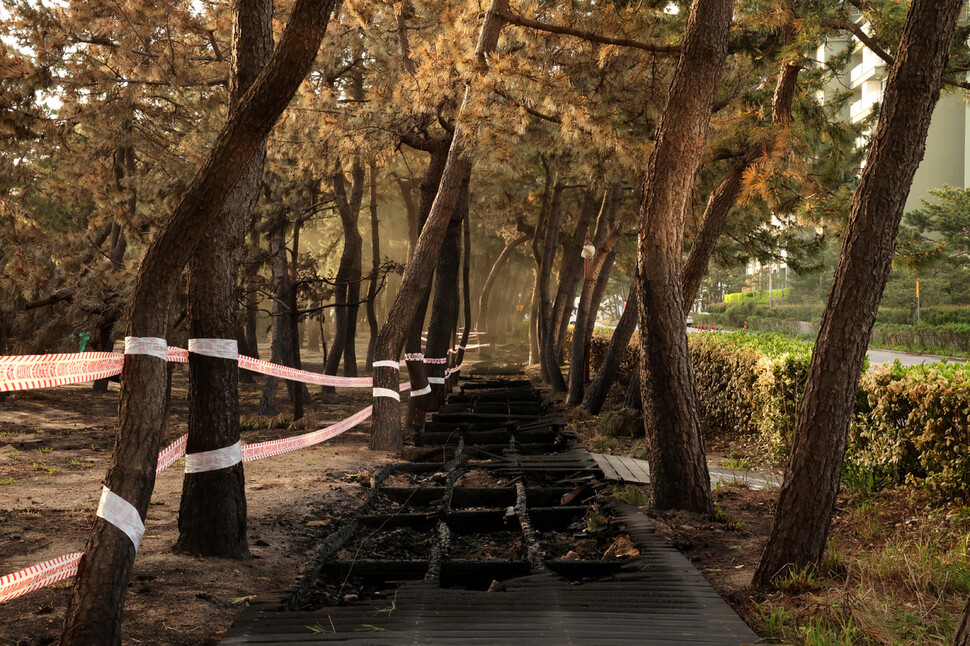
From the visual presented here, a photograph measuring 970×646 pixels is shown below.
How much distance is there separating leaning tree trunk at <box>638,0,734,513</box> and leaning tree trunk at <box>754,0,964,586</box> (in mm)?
1874

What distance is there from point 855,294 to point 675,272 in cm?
227

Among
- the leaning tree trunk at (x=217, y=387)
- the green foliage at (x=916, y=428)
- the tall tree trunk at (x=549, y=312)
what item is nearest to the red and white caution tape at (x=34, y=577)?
the leaning tree trunk at (x=217, y=387)

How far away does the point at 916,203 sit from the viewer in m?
42.3

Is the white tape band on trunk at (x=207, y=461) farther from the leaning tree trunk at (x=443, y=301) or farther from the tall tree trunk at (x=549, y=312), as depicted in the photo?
the tall tree trunk at (x=549, y=312)

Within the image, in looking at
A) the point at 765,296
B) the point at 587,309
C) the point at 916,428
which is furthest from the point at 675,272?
the point at 765,296

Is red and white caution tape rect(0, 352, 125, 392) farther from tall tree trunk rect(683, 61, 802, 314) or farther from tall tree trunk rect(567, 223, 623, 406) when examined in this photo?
tall tree trunk rect(567, 223, 623, 406)

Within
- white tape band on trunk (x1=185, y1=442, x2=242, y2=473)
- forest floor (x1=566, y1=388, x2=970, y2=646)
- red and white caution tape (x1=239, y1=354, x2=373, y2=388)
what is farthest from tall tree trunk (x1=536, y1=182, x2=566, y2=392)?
white tape band on trunk (x1=185, y1=442, x2=242, y2=473)

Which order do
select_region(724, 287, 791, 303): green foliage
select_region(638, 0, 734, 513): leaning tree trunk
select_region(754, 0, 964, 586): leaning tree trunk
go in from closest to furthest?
select_region(754, 0, 964, 586): leaning tree trunk, select_region(638, 0, 734, 513): leaning tree trunk, select_region(724, 287, 791, 303): green foliage

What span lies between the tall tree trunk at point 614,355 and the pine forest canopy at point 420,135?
112mm

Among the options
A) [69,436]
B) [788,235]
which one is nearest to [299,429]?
[69,436]

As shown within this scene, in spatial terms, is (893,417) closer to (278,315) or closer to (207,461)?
(207,461)

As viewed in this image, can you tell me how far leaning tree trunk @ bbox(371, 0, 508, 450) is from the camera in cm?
1003

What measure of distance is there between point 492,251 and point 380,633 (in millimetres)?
32636

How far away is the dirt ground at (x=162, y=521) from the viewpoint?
4.10 m
